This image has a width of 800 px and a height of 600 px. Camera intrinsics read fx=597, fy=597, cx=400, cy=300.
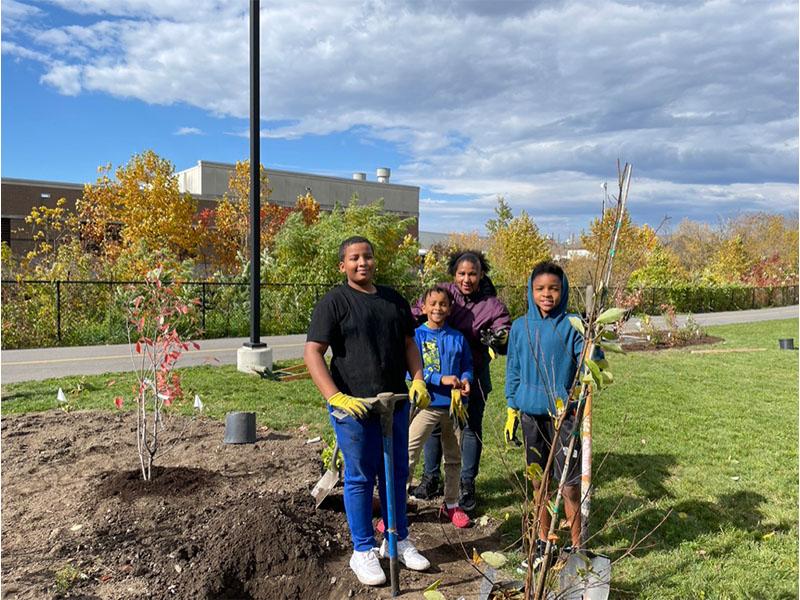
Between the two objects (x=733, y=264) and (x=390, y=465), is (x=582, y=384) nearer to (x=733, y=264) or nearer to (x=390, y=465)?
(x=390, y=465)

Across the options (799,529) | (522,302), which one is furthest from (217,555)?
(522,302)

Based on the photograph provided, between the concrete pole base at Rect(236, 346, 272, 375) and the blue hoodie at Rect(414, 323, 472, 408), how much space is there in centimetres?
546

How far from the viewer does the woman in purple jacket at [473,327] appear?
153 inches

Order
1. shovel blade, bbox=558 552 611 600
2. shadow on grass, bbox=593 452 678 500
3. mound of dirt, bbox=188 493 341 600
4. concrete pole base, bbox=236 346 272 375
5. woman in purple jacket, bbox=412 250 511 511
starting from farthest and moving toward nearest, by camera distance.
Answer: concrete pole base, bbox=236 346 272 375 < shadow on grass, bbox=593 452 678 500 < woman in purple jacket, bbox=412 250 511 511 < mound of dirt, bbox=188 493 341 600 < shovel blade, bbox=558 552 611 600

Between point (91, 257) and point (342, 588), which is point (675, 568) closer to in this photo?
point (342, 588)

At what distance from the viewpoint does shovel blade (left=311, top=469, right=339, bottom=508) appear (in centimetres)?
360

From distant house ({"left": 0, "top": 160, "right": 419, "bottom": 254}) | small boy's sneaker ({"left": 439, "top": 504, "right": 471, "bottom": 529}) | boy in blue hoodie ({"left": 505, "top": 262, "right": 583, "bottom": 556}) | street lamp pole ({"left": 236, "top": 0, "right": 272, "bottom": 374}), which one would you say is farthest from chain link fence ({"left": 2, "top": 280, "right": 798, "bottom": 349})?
distant house ({"left": 0, "top": 160, "right": 419, "bottom": 254})

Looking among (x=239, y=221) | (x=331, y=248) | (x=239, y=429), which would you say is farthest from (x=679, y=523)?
(x=239, y=221)

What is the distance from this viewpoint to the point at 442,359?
3727 mm

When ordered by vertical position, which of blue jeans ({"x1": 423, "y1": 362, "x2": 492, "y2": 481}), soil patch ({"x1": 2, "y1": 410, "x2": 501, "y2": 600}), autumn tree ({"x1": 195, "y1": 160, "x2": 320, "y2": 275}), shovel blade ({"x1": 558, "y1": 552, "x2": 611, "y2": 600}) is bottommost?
soil patch ({"x1": 2, "y1": 410, "x2": 501, "y2": 600})

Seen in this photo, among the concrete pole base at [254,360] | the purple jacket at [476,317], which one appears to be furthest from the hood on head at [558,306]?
the concrete pole base at [254,360]

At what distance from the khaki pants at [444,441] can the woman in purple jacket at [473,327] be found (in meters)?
0.14

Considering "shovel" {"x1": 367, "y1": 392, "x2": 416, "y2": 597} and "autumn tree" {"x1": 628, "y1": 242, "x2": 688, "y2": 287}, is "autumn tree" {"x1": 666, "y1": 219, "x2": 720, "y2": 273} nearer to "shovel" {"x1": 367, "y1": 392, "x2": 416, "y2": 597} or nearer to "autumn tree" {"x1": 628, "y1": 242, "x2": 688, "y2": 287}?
"autumn tree" {"x1": 628, "y1": 242, "x2": 688, "y2": 287}

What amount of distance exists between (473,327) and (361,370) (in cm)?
115
